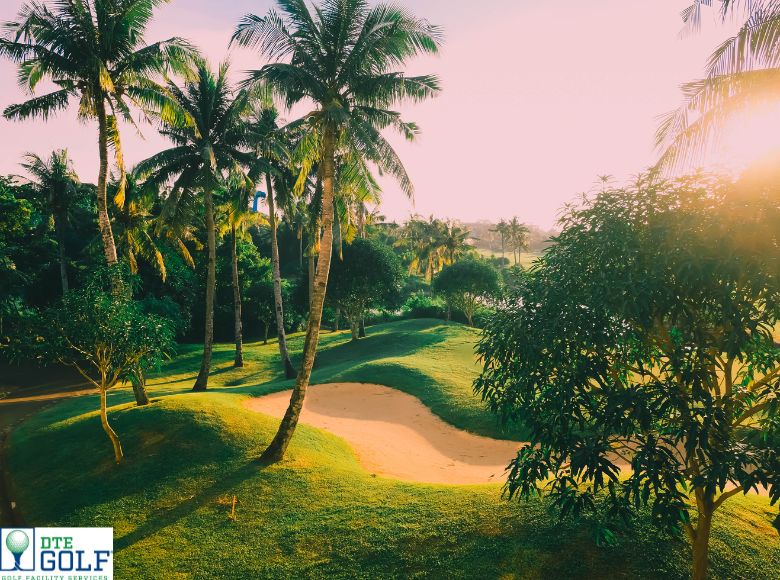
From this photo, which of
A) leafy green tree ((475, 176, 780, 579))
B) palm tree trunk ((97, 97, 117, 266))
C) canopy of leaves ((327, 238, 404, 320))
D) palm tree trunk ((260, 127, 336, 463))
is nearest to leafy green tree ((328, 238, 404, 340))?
canopy of leaves ((327, 238, 404, 320))

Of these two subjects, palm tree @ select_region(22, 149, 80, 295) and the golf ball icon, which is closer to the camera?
the golf ball icon

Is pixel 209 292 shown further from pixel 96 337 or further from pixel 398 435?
pixel 398 435

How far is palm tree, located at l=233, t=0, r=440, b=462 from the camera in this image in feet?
47.0

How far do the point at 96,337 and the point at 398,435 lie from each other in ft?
40.6

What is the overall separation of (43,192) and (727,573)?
39.8 m

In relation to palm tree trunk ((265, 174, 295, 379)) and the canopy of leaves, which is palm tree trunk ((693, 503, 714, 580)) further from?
the canopy of leaves

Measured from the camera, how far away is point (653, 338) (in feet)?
24.3

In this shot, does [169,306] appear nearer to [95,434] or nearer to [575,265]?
[95,434]

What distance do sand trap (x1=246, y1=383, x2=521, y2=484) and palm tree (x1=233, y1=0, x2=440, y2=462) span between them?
4804 mm

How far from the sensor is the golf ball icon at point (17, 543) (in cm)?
1026

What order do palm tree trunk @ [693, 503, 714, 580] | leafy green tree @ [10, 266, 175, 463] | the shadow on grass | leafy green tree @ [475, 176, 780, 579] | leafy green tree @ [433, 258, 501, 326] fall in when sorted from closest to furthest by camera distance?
leafy green tree @ [475, 176, 780, 579], palm tree trunk @ [693, 503, 714, 580], the shadow on grass, leafy green tree @ [10, 266, 175, 463], leafy green tree @ [433, 258, 501, 326]

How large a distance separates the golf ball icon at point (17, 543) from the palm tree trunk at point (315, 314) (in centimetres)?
599

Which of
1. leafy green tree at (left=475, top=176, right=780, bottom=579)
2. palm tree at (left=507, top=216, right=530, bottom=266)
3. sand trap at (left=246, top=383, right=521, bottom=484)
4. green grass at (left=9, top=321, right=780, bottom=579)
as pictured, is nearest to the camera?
leafy green tree at (left=475, top=176, right=780, bottom=579)

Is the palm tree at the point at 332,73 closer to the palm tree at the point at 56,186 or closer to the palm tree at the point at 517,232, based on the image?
the palm tree at the point at 56,186
